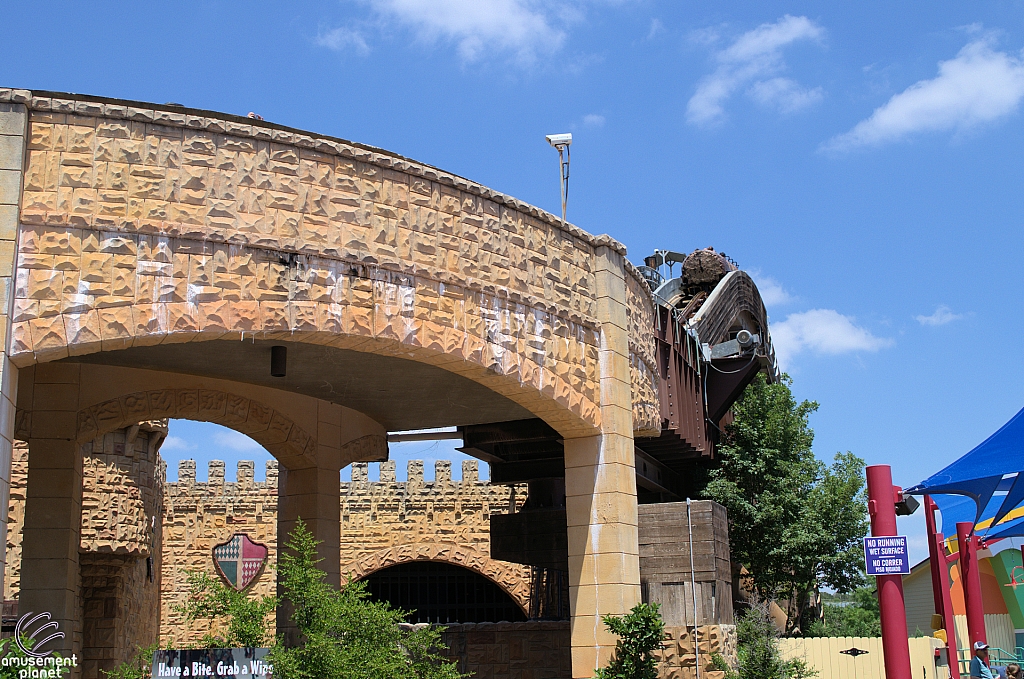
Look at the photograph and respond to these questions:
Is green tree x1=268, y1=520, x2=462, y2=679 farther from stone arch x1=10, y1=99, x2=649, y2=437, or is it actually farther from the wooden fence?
the wooden fence

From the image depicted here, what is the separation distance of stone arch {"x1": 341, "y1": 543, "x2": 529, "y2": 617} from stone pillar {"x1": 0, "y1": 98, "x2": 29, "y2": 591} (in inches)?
800

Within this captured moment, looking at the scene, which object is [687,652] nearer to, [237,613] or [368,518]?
[237,613]

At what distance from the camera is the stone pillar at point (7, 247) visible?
982cm

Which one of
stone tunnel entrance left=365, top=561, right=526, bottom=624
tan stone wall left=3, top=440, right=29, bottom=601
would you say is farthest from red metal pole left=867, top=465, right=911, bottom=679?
stone tunnel entrance left=365, top=561, right=526, bottom=624

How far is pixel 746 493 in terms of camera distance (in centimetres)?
2281

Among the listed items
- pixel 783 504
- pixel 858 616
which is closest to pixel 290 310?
pixel 783 504

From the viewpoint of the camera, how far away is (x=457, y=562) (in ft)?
98.4

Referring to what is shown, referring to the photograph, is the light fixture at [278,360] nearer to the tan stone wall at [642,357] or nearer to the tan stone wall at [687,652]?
the tan stone wall at [642,357]

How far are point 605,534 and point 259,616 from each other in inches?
189

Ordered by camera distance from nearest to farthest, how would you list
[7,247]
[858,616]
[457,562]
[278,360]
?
[7,247], [278,360], [457,562], [858,616]

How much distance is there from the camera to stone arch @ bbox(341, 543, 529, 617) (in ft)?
98.1

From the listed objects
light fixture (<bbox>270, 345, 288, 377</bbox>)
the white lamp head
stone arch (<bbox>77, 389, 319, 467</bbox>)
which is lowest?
stone arch (<bbox>77, 389, 319, 467</bbox>)

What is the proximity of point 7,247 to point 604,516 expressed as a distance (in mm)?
8106

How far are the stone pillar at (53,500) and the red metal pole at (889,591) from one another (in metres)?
11.3
